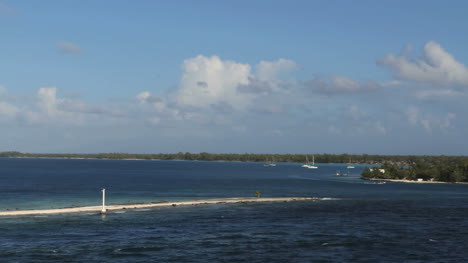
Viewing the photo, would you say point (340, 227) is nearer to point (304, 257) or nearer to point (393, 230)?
point (393, 230)

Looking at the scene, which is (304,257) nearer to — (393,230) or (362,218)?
(393,230)

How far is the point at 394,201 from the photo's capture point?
13212cm

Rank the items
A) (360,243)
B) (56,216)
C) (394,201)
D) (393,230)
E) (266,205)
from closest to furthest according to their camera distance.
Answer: (360,243) → (393,230) → (56,216) → (266,205) → (394,201)

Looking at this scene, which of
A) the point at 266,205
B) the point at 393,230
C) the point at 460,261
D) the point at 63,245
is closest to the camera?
the point at 460,261

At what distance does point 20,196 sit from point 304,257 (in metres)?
99.7

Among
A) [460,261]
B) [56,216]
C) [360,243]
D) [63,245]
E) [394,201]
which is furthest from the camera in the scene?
[394,201]

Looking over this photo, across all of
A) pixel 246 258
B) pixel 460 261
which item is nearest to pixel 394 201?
pixel 460 261

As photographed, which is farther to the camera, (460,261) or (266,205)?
(266,205)

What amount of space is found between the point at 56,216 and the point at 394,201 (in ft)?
277

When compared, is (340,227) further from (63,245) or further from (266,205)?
(63,245)

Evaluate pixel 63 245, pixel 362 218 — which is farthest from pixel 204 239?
pixel 362 218

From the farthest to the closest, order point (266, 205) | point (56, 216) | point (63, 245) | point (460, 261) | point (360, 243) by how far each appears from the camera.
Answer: point (266, 205) < point (56, 216) < point (360, 243) < point (63, 245) < point (460, 261)

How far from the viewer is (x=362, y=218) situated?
95875 mm

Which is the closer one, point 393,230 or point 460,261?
point 460,261
